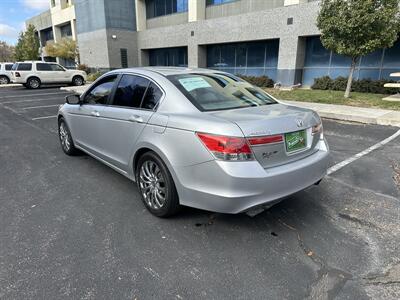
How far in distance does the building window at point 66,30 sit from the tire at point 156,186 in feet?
138

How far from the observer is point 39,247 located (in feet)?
9.18

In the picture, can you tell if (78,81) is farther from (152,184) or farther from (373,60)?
(152,184)

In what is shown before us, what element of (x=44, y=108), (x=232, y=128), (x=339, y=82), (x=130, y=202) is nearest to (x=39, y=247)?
(x=130, y=202)

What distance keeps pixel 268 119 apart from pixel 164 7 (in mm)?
25506

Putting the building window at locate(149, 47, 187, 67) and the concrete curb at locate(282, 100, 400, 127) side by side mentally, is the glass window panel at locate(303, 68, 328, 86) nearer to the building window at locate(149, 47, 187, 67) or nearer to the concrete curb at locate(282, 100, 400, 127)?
the concrete curb at locate(282, 100, 400, 127)

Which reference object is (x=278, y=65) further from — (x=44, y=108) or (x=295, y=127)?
(x=295, y=127)

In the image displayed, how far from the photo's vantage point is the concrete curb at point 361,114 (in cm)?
840

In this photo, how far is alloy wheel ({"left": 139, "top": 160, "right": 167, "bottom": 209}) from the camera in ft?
10.4

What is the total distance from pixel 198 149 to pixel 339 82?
1467cm

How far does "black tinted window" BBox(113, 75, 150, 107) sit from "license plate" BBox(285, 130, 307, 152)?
5.71ft

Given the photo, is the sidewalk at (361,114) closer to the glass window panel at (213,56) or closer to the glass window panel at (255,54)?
the glass window panel at (255,54)

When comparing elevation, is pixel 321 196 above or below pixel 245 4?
below

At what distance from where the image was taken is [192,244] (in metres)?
2.84

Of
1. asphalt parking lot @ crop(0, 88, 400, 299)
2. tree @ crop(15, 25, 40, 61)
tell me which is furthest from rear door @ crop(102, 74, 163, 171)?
tree @ crop(15, 25, 40, 61)
